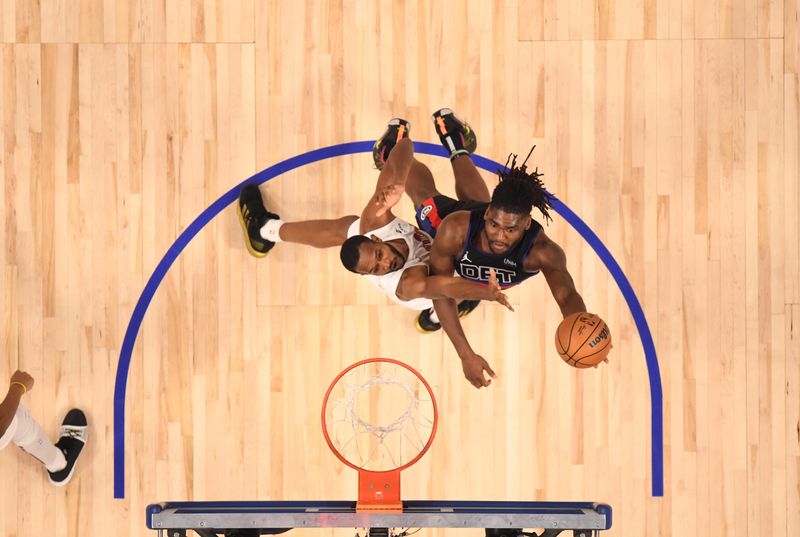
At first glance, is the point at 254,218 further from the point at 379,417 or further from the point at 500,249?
the point at 500,249

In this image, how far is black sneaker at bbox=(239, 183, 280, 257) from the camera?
5.12 meters

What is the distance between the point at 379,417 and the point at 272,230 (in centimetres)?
155

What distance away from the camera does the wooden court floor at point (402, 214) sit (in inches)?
205

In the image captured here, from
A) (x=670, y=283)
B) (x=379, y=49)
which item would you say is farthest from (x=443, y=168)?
(x=670, y=283)

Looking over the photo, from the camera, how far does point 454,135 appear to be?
495 centimetres

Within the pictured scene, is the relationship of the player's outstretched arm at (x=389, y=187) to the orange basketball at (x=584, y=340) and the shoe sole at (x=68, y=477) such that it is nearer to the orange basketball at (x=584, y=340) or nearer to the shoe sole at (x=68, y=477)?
the orange basketball at (x=584, y=340)

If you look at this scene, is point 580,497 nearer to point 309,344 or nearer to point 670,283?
point 670,283

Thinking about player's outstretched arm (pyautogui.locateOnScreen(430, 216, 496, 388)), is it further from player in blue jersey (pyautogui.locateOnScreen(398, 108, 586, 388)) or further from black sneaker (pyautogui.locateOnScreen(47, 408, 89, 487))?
black sneaker (pyautogui.locateOnScreen(47, 408, 89, 487))

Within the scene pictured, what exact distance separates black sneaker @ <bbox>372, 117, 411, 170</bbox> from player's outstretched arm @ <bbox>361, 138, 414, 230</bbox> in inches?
11.7

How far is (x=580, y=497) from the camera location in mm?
5184

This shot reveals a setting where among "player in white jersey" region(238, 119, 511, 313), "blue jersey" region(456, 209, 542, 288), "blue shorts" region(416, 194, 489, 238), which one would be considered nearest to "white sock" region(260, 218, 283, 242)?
"player in white jersey" region(238, 119, 511, 313)

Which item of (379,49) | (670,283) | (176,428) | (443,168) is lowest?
(176,428)

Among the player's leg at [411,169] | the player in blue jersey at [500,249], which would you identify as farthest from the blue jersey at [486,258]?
the player's leg at [411,169]

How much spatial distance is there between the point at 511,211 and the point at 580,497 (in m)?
2.54
